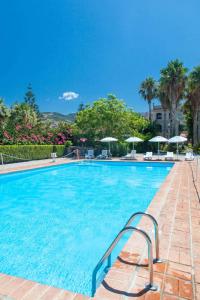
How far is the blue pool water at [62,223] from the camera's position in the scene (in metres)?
3.98

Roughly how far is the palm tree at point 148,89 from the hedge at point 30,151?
2246 cm

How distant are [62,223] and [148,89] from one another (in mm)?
37922

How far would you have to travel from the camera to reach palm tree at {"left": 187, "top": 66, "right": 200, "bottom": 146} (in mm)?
Result: 28972

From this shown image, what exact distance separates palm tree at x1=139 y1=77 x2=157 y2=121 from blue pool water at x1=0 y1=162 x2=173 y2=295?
1225 inches

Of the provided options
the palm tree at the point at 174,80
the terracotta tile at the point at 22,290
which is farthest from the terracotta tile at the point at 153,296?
the palm tree at the point at 174,80

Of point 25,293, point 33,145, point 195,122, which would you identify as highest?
point 195,122

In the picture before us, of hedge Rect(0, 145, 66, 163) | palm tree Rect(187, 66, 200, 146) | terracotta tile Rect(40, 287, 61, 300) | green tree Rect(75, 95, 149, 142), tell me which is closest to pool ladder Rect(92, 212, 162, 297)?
terracotta tile Rect(40, 287, 61, 300)

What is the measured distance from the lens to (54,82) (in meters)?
28.3

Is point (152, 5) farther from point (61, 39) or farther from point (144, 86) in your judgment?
point (144, 86)

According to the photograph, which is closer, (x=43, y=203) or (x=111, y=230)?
(x=111, y=230)

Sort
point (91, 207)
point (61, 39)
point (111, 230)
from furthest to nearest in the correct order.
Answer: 1. point (61, 39)
2. point (91, 207)
3. point (111, 230)

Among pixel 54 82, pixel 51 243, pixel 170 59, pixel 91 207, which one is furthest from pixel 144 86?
pixel 51 243

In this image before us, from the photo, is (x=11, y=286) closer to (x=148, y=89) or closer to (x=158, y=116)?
(x=148, y=89)

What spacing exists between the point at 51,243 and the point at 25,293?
245 cm
